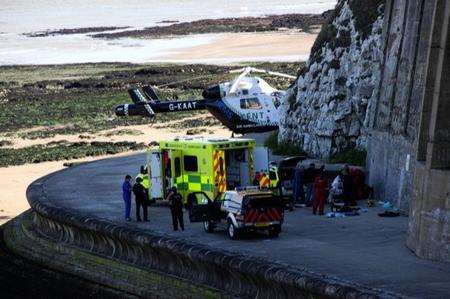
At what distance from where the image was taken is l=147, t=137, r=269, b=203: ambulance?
34125mm

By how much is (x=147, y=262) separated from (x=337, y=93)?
12.1 metres

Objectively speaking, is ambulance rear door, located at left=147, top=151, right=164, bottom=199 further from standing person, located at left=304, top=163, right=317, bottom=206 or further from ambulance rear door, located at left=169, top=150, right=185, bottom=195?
standing person, located at left=304, top=163, right=317, bottom=206

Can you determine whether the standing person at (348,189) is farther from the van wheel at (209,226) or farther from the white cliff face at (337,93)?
the van wheel at (209,226)

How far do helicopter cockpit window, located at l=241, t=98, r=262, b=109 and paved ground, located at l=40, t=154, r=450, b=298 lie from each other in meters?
12.5

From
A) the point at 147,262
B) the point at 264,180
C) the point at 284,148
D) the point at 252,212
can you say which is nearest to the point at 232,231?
the point at 252,212

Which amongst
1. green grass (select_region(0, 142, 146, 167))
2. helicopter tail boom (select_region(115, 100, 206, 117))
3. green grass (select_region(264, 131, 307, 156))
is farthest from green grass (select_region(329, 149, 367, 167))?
green grass (select_region(0, 142, 146, 167))

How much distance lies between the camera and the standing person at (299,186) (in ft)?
116

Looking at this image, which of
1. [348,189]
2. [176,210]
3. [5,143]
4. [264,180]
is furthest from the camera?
[5,143]

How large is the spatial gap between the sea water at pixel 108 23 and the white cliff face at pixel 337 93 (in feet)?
205

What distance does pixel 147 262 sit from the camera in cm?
3036

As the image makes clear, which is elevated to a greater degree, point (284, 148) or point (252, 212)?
point (252, 212)

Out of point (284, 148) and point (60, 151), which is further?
point (60, 151)

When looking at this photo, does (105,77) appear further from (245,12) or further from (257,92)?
(245,12)

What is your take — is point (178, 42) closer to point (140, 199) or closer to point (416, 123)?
point (140, 199)
